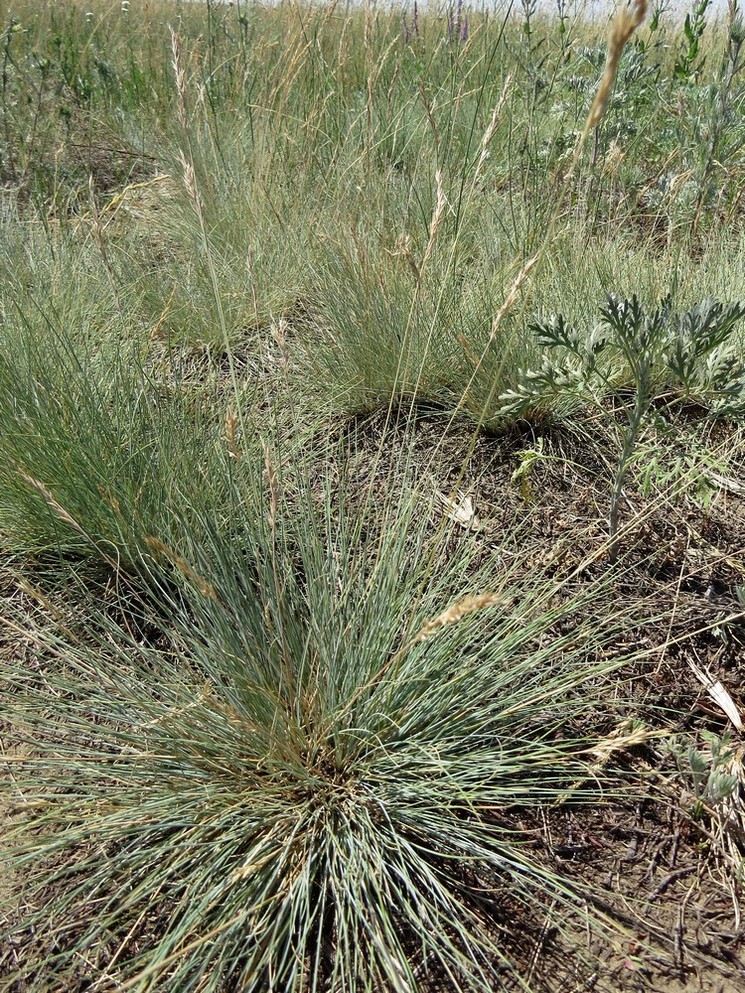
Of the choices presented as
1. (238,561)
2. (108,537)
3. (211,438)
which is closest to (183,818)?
(238,561)

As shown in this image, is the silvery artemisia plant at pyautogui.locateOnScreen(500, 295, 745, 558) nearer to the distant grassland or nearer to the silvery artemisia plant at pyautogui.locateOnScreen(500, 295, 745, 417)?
the silvery artemisia plant at pyautogui.locateOnScreen(500, 295, 745, 417)

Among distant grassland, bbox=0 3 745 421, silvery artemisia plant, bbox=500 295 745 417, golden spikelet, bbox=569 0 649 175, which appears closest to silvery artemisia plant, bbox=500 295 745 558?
silvery artemisia plant, bbox=500 295 745 417

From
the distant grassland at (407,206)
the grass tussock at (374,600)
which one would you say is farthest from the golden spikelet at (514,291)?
the distant grassland at (407,206)

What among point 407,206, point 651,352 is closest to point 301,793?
point 651,352

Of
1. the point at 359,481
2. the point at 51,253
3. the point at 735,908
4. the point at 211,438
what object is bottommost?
the point at 735,908

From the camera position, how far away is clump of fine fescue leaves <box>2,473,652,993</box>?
1.35 metres

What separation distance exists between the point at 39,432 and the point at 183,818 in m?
1.09

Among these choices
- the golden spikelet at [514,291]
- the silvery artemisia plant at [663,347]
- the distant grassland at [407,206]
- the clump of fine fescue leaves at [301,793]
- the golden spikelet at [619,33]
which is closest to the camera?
the golden spikelet at [619,33]

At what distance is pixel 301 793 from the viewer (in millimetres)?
1529

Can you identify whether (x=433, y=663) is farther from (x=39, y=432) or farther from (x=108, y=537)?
(x=39, y=432)

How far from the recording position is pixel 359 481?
7.70 ft

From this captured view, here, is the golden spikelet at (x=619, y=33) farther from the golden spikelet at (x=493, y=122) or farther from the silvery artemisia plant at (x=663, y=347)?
the silvery artemisia plant at (x=663, y=347)

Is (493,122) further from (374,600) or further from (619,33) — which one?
(374,600)

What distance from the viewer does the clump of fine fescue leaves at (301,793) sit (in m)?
1.35
